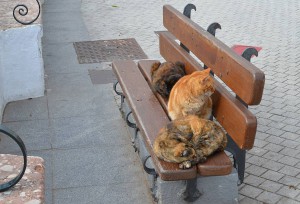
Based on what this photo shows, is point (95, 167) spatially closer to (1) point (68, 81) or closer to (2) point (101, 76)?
(1) point (68, 81)

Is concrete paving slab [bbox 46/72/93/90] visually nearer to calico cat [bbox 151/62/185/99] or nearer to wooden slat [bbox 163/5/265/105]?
wooden slat [bbox 163/5/265/105]

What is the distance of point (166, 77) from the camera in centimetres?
439

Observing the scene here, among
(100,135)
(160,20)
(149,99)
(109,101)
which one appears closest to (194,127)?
(149,99)

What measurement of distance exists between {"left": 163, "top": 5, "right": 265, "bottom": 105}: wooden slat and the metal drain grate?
228 centimetres

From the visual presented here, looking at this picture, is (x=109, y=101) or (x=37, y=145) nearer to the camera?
(x=37, y=145)

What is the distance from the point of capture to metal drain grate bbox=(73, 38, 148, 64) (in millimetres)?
7452

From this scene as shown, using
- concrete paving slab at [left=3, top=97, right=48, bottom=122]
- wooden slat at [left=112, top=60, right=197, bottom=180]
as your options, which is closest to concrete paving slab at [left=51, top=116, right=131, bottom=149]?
concrete paving slab at [left=3, top=97, right=48, bottom=122]

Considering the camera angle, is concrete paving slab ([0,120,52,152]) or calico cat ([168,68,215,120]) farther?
concrete paving slab ([0,120,52,152])

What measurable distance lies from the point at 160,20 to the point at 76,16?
1720mm

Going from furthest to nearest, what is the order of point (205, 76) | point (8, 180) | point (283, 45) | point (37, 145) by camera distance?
point (283, 45) → point (37, 145) → point (205, 76) → point (8, 180)

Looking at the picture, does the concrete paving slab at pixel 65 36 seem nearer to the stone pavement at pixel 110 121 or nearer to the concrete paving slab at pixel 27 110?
the stone pavement at pixel 110 121

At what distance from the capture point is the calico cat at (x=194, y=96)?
3.64 meters

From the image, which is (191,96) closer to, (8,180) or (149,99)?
(149,99)

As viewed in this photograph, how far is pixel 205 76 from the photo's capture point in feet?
12.0
